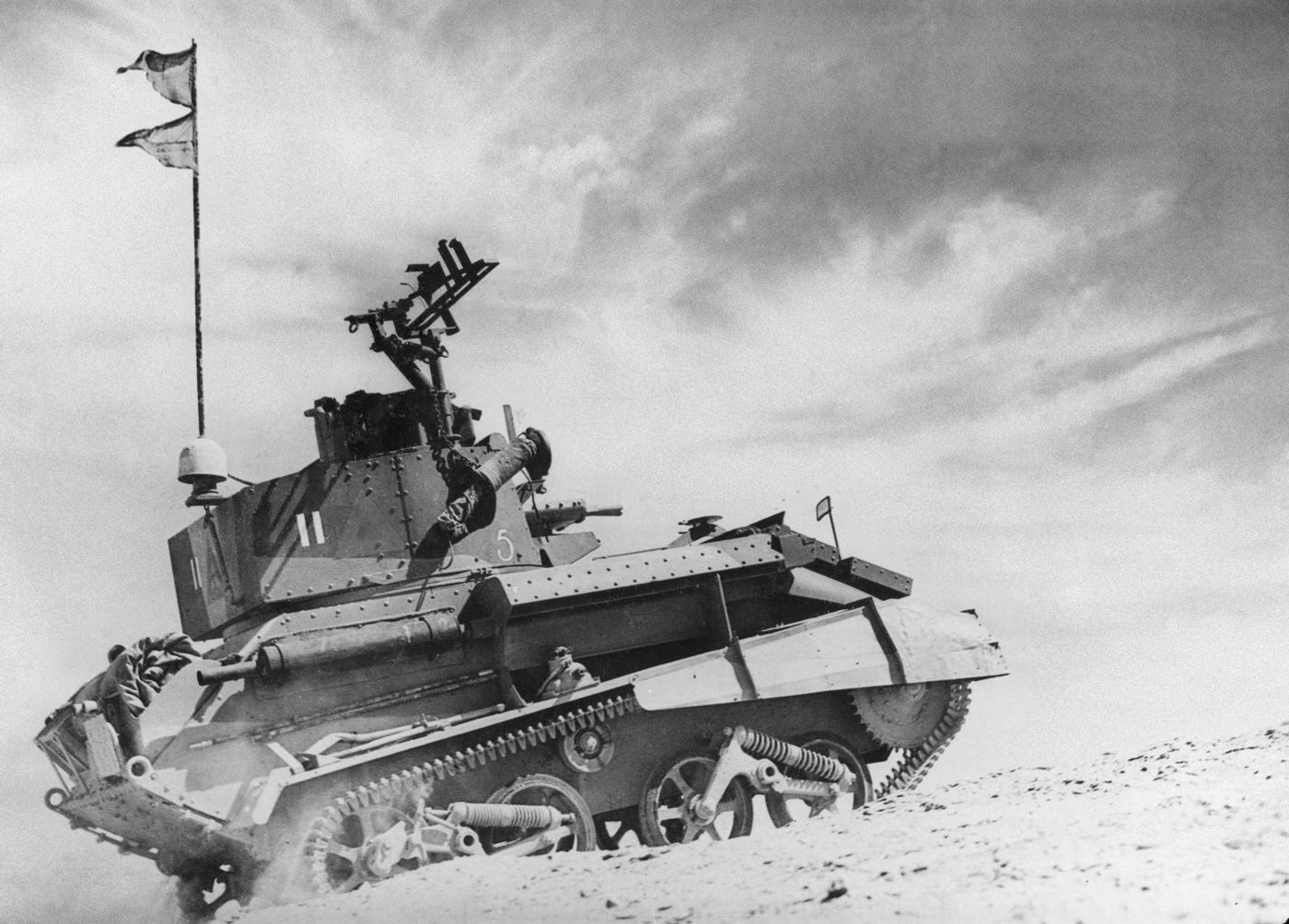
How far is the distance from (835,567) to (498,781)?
4.34 meters

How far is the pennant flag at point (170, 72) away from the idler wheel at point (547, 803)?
19.7ft

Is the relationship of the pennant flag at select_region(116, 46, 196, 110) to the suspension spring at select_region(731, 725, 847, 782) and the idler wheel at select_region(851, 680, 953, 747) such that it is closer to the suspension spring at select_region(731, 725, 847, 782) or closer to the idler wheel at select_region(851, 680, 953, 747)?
the suspension spring at select_region(731, 725, 847, 782)

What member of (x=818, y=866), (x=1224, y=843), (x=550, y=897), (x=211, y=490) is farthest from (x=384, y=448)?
(x=1224, y=843)

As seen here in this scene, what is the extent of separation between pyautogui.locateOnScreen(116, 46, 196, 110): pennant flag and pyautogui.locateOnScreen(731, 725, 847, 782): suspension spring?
7.01 meters

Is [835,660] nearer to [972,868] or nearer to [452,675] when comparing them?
[452,675]

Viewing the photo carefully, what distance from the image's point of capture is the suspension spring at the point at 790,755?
10859 mm

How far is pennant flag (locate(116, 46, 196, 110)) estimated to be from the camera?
8023 millimetres

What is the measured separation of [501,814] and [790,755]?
2.94 m

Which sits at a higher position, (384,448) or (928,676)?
(384,448)

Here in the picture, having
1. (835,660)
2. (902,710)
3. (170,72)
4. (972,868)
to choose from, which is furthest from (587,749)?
(170,72)

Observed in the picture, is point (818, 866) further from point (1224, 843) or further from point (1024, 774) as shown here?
point (1024, 774)

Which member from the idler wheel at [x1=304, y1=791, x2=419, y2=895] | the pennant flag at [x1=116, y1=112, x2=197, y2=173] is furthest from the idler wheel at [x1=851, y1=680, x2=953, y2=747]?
the pennant flag at [x1=116, y1=112, x2=197, y2=173]

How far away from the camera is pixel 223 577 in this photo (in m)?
10.9

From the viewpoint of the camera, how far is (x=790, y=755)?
1111 centimetres
